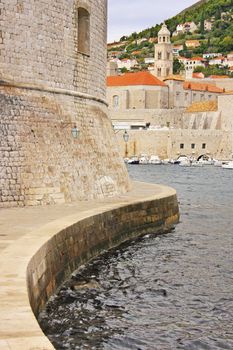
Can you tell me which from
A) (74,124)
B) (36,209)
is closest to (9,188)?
(36,209)

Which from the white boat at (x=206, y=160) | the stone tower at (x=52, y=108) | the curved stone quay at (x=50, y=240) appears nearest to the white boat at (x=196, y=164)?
the white boat at (x=206, y=160)

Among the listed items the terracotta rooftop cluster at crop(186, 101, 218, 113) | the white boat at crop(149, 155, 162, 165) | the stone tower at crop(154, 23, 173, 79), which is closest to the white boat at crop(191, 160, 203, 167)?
the white boat at crop(149, 155, 162, 165)

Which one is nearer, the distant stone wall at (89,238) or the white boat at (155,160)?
the distant stone wall at (89,238)

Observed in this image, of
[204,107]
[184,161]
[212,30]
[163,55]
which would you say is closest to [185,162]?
[184,161]

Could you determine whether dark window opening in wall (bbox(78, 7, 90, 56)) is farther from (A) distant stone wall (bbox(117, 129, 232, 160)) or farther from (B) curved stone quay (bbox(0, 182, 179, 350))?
(A) distant stone wall (bbox(117, 129, 232, 160))

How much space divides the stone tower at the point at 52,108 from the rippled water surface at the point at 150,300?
187cm

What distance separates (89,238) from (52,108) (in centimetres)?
350

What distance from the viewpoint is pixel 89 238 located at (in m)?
9.84

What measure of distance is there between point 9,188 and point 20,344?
6859 mm

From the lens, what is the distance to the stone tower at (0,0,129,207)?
36.7ft

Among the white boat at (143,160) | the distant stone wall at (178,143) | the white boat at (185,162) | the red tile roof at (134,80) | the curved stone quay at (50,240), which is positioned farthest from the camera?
the red tile roof at (134,80)

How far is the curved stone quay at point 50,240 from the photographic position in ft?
15.8

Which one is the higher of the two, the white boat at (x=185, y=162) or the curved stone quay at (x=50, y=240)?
the curved stone quay at (x=50, y=240)

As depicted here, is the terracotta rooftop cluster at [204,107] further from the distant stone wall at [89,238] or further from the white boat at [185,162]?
the distant stone wall at [89,238]
